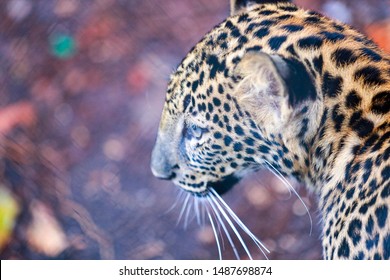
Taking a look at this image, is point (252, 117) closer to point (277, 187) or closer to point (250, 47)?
point (250, 47)

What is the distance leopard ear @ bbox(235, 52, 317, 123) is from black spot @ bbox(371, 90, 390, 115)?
0.45ft

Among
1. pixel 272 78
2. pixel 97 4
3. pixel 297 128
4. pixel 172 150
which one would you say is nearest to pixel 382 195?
pixel 297 128

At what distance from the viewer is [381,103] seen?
143 centimetres

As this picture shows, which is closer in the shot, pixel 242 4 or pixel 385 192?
pixel 385 192

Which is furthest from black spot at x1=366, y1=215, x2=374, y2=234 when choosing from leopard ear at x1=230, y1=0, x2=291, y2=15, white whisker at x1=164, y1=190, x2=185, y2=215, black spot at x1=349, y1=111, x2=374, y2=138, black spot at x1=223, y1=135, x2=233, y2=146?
white whisker at x1=164, y1=190, x2=185, y2=215

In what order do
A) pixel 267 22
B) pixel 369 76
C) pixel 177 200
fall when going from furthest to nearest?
1. pixel 177 200
2. pixel 267 22
3. pixel 369 76

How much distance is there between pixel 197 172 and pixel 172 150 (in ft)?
0.30

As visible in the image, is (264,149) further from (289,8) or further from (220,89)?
(289,8)

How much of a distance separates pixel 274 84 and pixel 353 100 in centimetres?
19

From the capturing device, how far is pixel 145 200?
2141 mm

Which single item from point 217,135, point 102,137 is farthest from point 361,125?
point 102,137

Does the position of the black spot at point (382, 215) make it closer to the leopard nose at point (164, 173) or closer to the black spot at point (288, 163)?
the black spot at point (288, 163)
